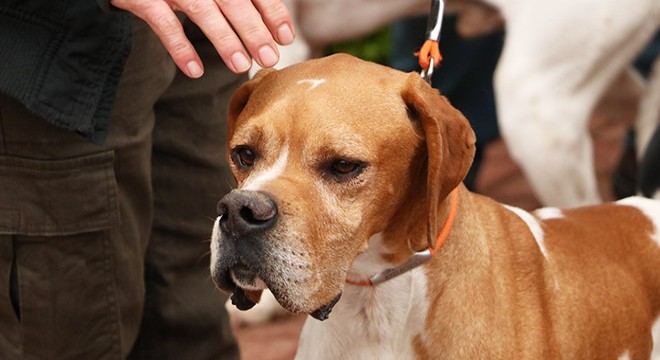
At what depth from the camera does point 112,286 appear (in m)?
2.98

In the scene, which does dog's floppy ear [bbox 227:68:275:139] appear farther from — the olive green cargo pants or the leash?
the leash

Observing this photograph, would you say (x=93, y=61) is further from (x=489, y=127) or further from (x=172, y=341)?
(x=489, y=127)

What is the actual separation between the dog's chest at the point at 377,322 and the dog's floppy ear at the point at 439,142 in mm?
244

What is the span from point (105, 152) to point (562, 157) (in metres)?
2.27

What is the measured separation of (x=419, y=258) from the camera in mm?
2656

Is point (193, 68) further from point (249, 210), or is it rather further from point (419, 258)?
point (419, 258)

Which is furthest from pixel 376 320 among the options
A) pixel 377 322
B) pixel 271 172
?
pixel 271 172

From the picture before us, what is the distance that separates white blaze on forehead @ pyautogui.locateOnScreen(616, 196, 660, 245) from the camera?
3.12 metres

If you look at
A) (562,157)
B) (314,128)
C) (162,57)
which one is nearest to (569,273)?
(314,128)

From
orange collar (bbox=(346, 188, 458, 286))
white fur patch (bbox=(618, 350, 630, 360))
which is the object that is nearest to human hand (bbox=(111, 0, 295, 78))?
orange collar (bbox=(346, 188, 458, 286))

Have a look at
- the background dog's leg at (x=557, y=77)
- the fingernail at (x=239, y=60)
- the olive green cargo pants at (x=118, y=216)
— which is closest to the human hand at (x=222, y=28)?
the fingernail at (x=239, y=60)

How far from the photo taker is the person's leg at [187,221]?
133 inches

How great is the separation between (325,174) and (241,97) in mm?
406

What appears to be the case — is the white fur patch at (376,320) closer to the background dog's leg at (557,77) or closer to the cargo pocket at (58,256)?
the cargo pocket at (58,256)
